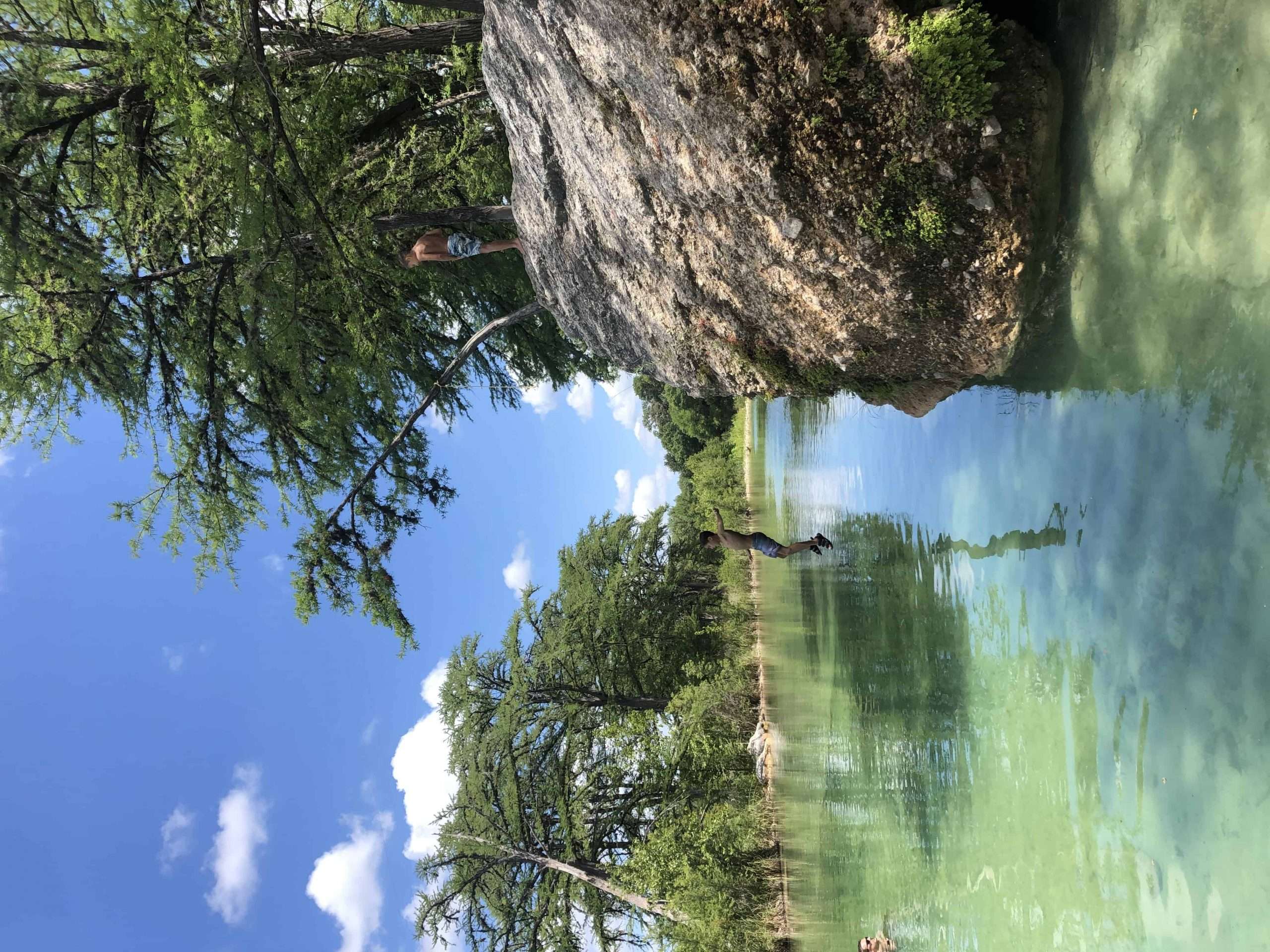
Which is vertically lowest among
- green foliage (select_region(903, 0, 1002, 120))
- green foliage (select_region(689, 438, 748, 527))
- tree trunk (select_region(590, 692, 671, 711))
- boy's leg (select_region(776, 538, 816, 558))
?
tree trunk (select_region(590, 692, 671, 711))

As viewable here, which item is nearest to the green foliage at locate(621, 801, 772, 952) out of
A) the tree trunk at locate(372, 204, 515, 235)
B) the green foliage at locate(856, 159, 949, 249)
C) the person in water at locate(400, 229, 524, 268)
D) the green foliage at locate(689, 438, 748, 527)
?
the green foliage at locate(689, 438, 748, 527)

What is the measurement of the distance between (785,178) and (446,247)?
24.2 ft

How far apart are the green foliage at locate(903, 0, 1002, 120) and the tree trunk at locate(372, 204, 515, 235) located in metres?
5.83

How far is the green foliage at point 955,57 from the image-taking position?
14.3 ft

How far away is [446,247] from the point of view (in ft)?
A: 36.9

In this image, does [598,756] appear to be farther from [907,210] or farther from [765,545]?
[907,210]

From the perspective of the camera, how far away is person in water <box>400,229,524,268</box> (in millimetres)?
10477

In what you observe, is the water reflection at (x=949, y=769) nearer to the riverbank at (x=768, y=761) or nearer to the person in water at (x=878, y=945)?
the person in water at (x=878, y=945)

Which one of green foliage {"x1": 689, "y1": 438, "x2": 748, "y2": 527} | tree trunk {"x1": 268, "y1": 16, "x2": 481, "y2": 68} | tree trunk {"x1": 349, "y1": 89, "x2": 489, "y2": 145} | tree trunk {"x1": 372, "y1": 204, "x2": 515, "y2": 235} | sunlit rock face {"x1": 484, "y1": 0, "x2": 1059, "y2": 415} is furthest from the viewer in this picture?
green foliage {"x1": 689, "y1": 438, "x2": 748, "y2": 527}

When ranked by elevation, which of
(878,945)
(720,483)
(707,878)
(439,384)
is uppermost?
(439,384)

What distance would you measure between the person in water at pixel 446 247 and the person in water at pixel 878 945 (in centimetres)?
1107

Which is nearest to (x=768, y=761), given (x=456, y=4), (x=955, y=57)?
(x=456, y=4)

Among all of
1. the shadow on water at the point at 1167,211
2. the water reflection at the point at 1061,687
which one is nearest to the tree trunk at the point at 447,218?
the water reflection at the point at 1061,687

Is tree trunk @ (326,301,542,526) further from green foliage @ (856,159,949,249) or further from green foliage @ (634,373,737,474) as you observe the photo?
green foliage @ (634,373,737,474)
